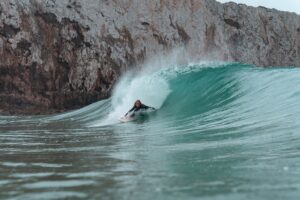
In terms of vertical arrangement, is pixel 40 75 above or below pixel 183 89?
above

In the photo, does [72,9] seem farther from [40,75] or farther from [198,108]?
[198,108]

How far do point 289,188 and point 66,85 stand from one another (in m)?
27.7

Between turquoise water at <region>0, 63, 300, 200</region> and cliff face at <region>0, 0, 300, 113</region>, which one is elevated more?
cliff face at <region>0, 0, 300, 113</region>

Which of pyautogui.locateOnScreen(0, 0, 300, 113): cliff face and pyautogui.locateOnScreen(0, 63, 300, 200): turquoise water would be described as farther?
pyautogui.locateOnScreen(0, 0, 300, 113): cliff face

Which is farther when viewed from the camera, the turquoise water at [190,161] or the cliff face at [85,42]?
the cliff face at [85,42]

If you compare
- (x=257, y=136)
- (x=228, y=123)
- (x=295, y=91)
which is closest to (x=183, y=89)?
(x=295, y=91)

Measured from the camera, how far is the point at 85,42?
3259 cm

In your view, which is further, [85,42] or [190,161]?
[85,42]

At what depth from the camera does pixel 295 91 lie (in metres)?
11.5

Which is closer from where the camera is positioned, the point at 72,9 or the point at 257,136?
the point at 257,136

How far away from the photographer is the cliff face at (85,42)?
1159 inches

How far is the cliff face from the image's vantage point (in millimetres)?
29438

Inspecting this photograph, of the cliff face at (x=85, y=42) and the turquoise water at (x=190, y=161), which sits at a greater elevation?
the cliff face at (x=85, y=42)

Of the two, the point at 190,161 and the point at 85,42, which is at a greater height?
the point at 85,42
